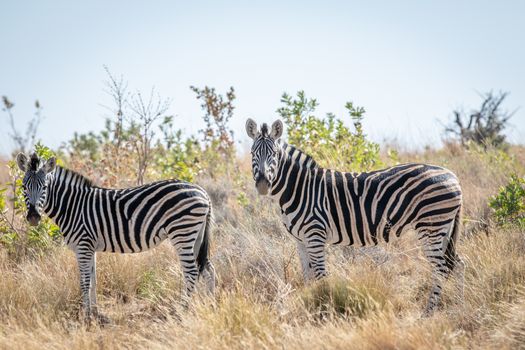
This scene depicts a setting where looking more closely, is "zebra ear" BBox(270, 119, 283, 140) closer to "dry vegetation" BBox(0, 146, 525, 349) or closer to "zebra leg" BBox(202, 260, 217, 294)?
"dry vegetation" BBox(0, 146, 525, 349)

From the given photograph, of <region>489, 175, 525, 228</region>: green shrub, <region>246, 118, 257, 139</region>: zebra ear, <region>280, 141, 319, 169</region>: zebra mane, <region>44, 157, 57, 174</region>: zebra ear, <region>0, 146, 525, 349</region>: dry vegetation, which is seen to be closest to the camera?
<region>0, 146, 525, 349</region>: dry vegetation

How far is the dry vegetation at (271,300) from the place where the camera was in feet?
16.5

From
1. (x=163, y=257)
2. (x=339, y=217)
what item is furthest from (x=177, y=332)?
(x=163, y=257)

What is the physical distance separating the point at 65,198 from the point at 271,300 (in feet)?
10.1

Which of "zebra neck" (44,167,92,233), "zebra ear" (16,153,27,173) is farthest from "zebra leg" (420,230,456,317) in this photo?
"zebra ear" (16,153,27,173)

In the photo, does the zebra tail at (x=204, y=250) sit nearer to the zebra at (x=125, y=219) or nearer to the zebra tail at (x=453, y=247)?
the zebra at (x=125, y=219)

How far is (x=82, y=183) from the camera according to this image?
719 cm

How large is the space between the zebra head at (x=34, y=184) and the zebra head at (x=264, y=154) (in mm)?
2583

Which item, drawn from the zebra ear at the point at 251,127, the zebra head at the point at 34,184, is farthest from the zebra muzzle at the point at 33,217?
the zebra ear at the point at 251,127

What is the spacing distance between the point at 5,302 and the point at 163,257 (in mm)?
2350

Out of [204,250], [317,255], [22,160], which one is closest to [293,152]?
[317,255]

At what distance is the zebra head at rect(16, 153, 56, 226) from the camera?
254 inches

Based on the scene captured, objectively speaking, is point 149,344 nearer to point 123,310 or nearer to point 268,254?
point 123,310

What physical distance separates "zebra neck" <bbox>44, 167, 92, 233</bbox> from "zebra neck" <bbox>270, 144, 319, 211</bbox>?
2.58m
